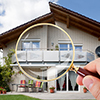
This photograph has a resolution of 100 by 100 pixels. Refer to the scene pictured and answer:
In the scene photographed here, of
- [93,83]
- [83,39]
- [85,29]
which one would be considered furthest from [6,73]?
[93,83]

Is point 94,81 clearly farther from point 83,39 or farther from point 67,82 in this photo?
point 83,39

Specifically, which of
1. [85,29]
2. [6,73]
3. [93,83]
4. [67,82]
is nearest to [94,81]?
[93,83]

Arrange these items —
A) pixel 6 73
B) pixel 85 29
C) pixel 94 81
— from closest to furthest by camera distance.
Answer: pixel 94 81
pixel 6 73
pixel 85 29

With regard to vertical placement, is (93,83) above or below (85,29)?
below

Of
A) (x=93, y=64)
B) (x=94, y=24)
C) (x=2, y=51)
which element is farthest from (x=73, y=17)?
(x=93, y=64)

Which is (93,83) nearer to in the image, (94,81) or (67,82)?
(94,81)

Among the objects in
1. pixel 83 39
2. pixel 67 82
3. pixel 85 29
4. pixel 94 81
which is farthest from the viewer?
pixel 83 39

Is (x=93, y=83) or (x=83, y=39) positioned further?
(x=83, y=39)

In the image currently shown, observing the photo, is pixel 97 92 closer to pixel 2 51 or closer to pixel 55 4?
pixel 55 4

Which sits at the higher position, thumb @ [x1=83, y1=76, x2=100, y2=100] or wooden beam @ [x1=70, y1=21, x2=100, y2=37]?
wooden beam @ [x1=70, y1=21, x2=100, y2=37]

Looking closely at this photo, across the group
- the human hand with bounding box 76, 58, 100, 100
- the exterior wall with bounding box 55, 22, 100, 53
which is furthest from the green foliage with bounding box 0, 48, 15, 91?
the human hand with bounding box 76, 58, 100, 100

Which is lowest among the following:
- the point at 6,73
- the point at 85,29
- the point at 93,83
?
the point at 6,73

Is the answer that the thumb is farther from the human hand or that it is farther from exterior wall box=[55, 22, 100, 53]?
exterior wall box=[55, 22, 100, 53]

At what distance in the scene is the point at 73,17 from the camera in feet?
32.3
